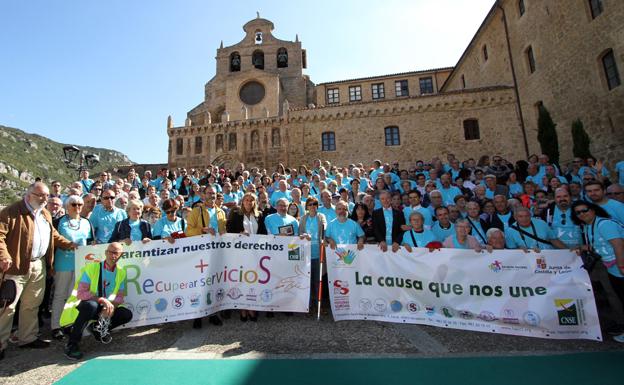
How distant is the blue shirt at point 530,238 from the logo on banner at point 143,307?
5.62 meters

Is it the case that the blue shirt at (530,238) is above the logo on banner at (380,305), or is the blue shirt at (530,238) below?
above

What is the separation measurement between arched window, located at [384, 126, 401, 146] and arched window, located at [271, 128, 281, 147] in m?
7.64

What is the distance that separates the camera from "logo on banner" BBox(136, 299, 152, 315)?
471 centimetres

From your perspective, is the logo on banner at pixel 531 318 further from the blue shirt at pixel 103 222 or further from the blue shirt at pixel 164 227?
the blue shirt at pixel 103 222

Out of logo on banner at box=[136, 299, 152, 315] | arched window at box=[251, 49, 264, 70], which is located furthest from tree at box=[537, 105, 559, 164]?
arched window at box=[251, 49, 264, 70]

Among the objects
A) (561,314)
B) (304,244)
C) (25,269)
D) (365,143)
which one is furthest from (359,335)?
(365,143)

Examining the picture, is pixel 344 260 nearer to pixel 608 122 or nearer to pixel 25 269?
pixel 25 269

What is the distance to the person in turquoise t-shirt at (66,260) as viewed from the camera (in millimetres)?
4648

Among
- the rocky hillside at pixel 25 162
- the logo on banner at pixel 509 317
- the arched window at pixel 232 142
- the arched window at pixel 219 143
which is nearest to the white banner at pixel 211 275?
the logo on banner at pixel 509 317

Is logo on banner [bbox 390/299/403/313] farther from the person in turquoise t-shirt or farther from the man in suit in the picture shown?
the person in turquoise t-shirt

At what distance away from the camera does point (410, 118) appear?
854 inches

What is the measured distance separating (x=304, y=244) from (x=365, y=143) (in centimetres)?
1775

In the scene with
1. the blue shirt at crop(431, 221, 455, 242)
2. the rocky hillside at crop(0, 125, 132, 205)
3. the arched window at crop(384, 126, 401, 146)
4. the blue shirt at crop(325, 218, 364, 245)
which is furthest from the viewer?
the rocky hillside at crop(0, 125, 132, 205)

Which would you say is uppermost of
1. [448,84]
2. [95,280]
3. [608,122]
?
[448,84]
